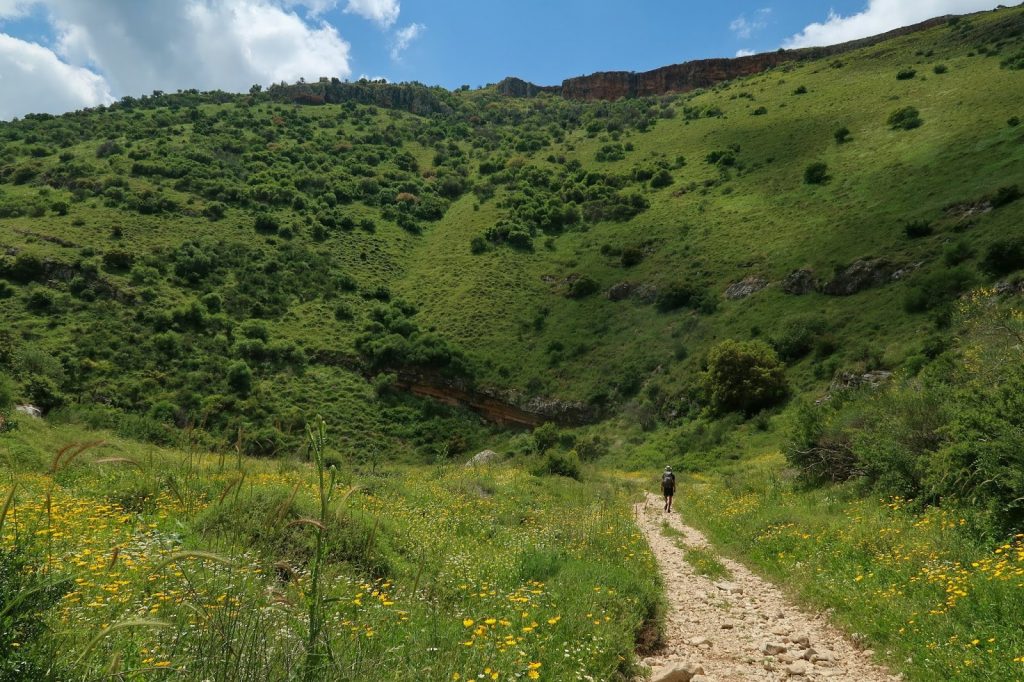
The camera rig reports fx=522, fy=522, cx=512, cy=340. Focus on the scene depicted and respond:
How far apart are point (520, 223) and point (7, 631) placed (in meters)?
64.7

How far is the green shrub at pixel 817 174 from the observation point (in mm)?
50906

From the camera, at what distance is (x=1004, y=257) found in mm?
25359

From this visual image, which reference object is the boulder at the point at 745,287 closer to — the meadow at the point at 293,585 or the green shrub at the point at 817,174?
the green shrub at the point at 817,174

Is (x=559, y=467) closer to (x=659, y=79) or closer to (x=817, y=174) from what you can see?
(x=817, y=174)

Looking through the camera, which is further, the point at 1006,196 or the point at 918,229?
the point at 918,229

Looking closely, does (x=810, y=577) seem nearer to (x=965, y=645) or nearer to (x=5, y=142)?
(x=965, y=645)

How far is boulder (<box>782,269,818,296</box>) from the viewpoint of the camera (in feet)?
121

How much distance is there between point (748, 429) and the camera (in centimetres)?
2692

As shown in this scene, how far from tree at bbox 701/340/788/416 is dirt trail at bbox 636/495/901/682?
21725 mm

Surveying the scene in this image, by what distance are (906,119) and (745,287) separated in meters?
30.1

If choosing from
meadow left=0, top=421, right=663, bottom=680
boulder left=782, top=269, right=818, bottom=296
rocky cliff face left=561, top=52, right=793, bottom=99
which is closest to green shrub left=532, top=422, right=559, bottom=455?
boulder left=782, top=269, right=818, bottom=296

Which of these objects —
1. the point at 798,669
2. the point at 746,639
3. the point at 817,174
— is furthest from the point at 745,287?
the point at 798,669

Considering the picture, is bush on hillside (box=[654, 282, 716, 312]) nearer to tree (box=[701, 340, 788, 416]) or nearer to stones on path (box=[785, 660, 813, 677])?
tree (box=[701, 340, 788, 416])

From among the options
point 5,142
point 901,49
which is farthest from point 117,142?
point 901,49
